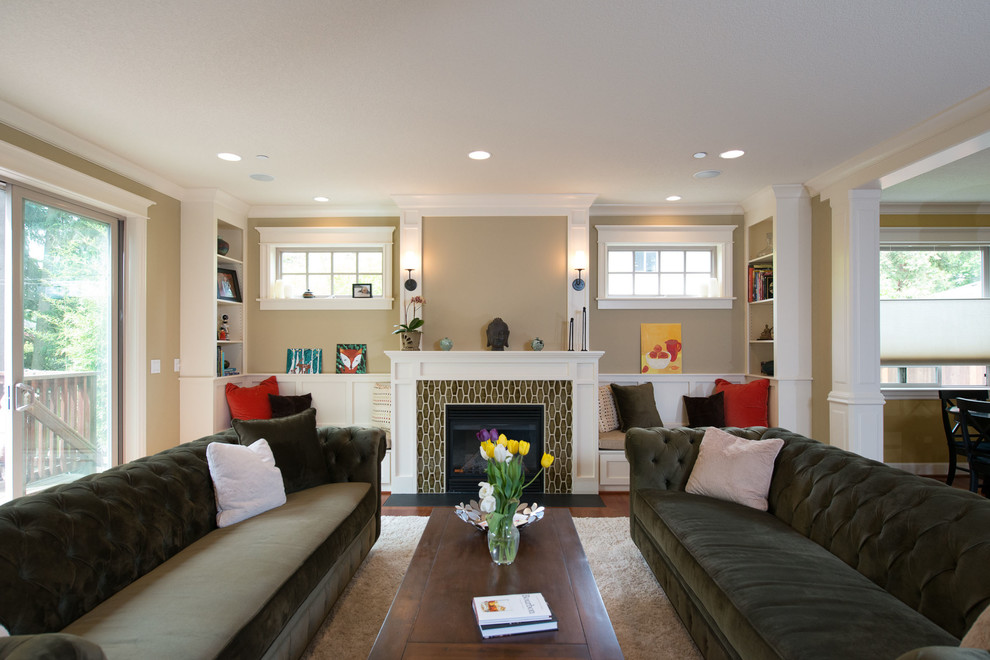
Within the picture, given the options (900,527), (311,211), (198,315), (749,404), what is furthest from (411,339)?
(900,527)

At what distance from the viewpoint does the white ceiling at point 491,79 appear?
206cm

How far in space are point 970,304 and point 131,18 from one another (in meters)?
6.73

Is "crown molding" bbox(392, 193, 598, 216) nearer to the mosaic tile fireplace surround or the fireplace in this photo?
the mosaic tile fireplace surround

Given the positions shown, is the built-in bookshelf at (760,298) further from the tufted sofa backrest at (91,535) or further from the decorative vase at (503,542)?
the tufted sofa backrest at (91,535)

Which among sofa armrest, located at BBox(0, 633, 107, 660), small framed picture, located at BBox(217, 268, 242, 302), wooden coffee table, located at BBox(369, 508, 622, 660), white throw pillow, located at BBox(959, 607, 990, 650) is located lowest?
wooden coffee table, located at BBox(369, 508, 622, 660)

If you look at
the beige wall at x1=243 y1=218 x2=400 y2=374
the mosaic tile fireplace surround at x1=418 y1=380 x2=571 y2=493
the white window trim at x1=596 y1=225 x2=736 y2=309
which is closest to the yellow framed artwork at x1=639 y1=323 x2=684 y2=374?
the white window trim at x1=596 y1=225 x2=736 y2=309

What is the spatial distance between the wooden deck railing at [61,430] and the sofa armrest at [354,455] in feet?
5.55

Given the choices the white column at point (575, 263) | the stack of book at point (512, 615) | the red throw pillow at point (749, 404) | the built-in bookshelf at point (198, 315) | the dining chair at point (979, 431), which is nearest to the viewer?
the stack of book at point (512, 615)

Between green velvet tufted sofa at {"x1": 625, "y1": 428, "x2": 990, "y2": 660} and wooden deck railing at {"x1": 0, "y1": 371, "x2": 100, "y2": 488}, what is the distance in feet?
12.0

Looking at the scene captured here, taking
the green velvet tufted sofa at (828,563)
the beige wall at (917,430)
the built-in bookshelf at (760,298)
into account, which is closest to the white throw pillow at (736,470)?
the green velvet tufted sofa at (828,563)

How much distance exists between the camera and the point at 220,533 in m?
2.35

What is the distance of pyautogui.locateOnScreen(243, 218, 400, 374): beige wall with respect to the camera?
5.20m

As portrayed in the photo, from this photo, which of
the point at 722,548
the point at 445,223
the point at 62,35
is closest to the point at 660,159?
the point at 445,223

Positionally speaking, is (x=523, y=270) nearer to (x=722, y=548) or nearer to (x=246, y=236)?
(x=246, y=236)
